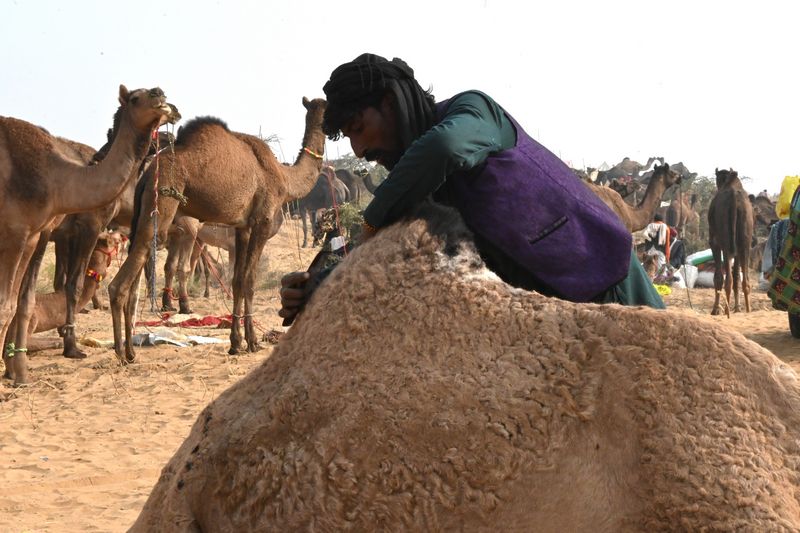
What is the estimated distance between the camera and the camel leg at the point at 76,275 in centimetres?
970

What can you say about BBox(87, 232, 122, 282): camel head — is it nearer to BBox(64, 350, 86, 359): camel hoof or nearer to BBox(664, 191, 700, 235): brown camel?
BBox(64, 350, 86, 359): camel hoof

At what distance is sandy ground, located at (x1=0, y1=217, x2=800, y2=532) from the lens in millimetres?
4785

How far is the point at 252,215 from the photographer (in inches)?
416

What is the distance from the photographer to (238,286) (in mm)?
10570

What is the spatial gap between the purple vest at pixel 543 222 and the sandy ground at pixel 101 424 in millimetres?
239

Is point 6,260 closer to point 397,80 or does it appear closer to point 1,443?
point 1,443

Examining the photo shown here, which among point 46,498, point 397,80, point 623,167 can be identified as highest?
point 623,167

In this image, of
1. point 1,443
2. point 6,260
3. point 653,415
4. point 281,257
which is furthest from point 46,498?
→ point 281,257

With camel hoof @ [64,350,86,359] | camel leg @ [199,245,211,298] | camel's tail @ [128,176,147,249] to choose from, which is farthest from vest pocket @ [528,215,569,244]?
camel leg @ [199,245,211,298]

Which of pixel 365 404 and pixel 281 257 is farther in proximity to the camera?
pixel 281 257

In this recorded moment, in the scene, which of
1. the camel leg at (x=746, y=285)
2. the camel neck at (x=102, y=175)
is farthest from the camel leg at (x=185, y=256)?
Result: the camel leg at (x=746, y=285)

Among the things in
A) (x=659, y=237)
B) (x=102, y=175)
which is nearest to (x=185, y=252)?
(x=102, y=175)

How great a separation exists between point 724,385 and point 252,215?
919 centimetres

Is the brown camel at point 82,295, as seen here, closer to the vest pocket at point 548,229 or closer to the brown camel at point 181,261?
the brown camel at point 181,261
